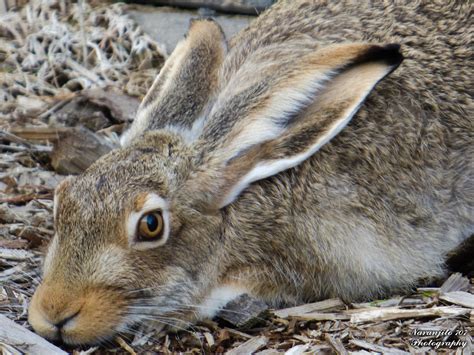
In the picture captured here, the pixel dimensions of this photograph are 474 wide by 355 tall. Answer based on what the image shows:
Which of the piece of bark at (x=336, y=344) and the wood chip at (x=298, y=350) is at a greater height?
the piece of bark at (x=336, y=344)

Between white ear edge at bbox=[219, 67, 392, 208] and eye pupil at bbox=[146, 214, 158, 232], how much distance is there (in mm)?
471

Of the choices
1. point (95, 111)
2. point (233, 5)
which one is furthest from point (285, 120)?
point (233, 5)

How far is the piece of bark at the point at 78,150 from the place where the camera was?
7496 mm

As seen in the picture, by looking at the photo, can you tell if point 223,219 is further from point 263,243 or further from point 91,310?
point 91,310

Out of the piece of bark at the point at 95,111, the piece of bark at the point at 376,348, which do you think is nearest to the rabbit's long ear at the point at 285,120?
the piece of bark at the point at 376,348

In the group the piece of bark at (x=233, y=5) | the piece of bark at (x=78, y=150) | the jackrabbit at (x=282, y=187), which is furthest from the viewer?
the piece of bark at (x=233, y=5)

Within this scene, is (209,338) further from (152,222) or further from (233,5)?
(233,5)

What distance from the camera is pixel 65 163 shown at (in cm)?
755

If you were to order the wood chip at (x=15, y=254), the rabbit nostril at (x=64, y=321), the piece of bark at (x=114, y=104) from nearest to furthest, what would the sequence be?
the rabbit nostril at (x=64, y=321) < the wood chip at (x=15, y=254) < the piece of bark at (x=114, y=104)

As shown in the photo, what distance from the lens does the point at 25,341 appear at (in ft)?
17.1

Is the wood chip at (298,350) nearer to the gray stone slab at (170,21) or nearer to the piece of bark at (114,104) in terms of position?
the piece of bark at (114,104)

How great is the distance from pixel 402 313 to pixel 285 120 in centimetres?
128

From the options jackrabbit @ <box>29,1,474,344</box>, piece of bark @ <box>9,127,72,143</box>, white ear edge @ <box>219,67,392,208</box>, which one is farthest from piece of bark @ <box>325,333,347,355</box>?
piece of bark @ <box>9,127,72,143</box>

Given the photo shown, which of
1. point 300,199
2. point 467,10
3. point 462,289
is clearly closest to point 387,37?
point 467,10
